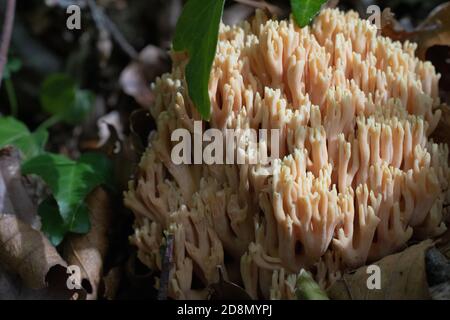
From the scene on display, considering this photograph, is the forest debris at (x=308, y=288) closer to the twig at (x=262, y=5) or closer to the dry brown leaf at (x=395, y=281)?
the dry brown leaf at (x=395, y=281)

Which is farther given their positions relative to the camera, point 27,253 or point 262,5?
point 262,5

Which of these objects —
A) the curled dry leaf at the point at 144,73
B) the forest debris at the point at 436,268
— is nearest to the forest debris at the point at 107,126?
the curled dry leaf at the point at 144,73

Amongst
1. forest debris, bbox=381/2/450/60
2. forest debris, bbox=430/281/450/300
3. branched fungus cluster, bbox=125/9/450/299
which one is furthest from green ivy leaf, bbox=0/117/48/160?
forest debris, bbox=430/281/450/300

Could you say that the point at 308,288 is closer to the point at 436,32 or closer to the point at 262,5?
the point at 262,5

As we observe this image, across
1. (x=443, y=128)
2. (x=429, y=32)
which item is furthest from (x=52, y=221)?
(x=429, y=32)

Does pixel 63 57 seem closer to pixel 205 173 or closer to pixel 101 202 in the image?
pixel 101 202

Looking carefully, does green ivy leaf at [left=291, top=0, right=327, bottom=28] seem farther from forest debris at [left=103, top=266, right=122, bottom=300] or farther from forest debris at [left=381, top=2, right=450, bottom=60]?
forest debris at [left=103, top=266, right=122, bottom=300]
